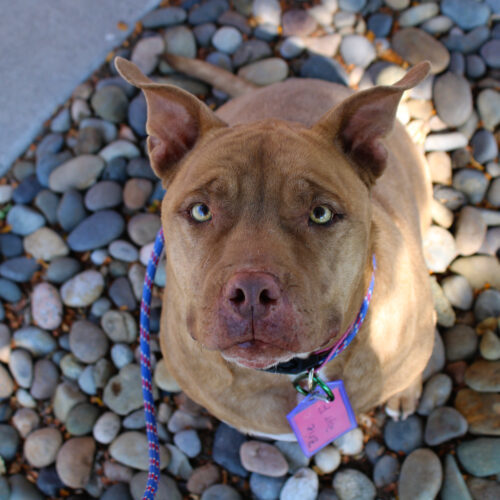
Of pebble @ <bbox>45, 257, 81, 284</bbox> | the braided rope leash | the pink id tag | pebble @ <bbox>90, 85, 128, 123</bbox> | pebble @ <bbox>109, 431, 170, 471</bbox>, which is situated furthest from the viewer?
pebble @ <bbox>90, 85, 128, 123</bbox>

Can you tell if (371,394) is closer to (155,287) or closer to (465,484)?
(465,484)

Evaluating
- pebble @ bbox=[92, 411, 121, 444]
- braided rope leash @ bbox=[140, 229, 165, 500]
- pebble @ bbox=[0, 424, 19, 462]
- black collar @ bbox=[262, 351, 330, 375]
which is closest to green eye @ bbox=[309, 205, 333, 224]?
black collar @ bbox=[262, 351, 330, 375]

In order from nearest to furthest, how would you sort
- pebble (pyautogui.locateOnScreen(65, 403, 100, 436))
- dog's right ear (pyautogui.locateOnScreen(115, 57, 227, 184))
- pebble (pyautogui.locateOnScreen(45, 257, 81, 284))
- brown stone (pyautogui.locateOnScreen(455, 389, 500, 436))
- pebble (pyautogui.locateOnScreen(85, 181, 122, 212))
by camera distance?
dog's right ear (pyautogui.locateOnScreen(115, 57, 227, 184)) → brown stone (pyautogui.locateOnScreen(455, 389, 500, 436)) → pebble (pyautogui.locateOnScreen(65, 403, 100, 436)) → pebble (pyautogui.locateOnScreen(45, 257, 81, 284)) → pebble (pyautogui.locateOnScreen(85, 181, 122, 212))

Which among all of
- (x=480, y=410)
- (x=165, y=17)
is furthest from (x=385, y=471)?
(x=165, y=17)

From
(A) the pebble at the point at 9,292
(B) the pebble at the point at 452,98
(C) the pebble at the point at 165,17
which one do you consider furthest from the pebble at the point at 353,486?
(C) the pebble at the point at 165,17

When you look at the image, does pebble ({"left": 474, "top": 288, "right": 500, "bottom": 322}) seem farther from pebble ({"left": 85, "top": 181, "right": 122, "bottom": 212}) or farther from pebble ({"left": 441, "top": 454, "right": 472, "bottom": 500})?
pebble ({"left": 85, "top": 181, "right": 122, "bottom": 212})

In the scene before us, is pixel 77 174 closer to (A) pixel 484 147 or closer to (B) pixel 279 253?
(B) pixel 279 253
